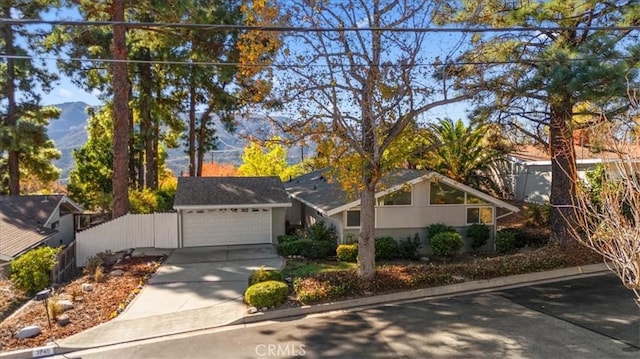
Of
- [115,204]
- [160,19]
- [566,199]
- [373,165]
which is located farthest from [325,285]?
[160,19]

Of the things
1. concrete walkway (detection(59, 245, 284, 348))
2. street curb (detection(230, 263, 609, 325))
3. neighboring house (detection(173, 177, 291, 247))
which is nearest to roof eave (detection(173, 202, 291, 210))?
neighboring house (detection(173, 177, 291, 247))

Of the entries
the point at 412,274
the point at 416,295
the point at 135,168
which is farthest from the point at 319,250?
the point at 135,168

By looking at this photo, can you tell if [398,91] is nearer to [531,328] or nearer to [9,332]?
[531,328]

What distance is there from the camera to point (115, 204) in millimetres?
17109

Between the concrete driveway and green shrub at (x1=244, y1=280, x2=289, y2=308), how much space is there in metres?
0.41

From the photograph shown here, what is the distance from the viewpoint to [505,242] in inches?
623

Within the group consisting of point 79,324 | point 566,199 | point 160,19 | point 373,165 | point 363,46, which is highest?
point 160,19

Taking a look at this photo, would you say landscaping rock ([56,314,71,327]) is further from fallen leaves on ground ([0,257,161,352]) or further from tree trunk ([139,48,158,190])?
tree trunk ([139,48,158,190])

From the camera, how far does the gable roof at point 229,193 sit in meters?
18.1

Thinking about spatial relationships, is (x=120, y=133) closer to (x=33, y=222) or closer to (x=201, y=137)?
(x=33, y=222)

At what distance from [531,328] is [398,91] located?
240 inches

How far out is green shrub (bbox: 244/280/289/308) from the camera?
31.9ft

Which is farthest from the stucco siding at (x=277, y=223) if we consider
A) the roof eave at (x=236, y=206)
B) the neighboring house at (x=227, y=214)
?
the roof eave at (x=236, y=206)

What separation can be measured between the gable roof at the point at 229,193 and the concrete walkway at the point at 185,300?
260 centimetres
